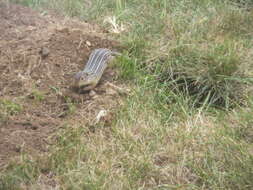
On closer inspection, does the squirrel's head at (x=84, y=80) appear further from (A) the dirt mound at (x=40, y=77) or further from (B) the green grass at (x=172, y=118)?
(B) the green grass at (x=172, y=118)

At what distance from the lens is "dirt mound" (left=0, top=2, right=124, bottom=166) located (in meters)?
3.79

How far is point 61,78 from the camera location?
4.44 metres

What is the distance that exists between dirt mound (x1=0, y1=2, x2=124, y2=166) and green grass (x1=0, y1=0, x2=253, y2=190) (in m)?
0.18

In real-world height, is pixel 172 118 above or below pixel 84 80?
below

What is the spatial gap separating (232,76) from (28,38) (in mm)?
2024

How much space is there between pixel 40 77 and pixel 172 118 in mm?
1262

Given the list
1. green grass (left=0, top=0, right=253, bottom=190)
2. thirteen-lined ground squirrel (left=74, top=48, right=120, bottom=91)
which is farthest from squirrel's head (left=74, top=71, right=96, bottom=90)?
green grass (left=0, top=0, right=253, bottom=190)

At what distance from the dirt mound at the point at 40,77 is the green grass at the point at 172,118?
0.18m

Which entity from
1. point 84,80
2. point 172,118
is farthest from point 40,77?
point 172,118

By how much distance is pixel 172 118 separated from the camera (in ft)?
12.8

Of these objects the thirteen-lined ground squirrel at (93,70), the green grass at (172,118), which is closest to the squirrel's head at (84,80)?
the thirteen-lined ground squirrel at (93,70)

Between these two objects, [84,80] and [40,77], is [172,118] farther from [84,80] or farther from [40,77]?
[40,77]

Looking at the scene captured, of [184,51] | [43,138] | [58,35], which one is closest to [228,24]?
[184,51]

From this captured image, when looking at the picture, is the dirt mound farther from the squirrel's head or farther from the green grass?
the green grass
